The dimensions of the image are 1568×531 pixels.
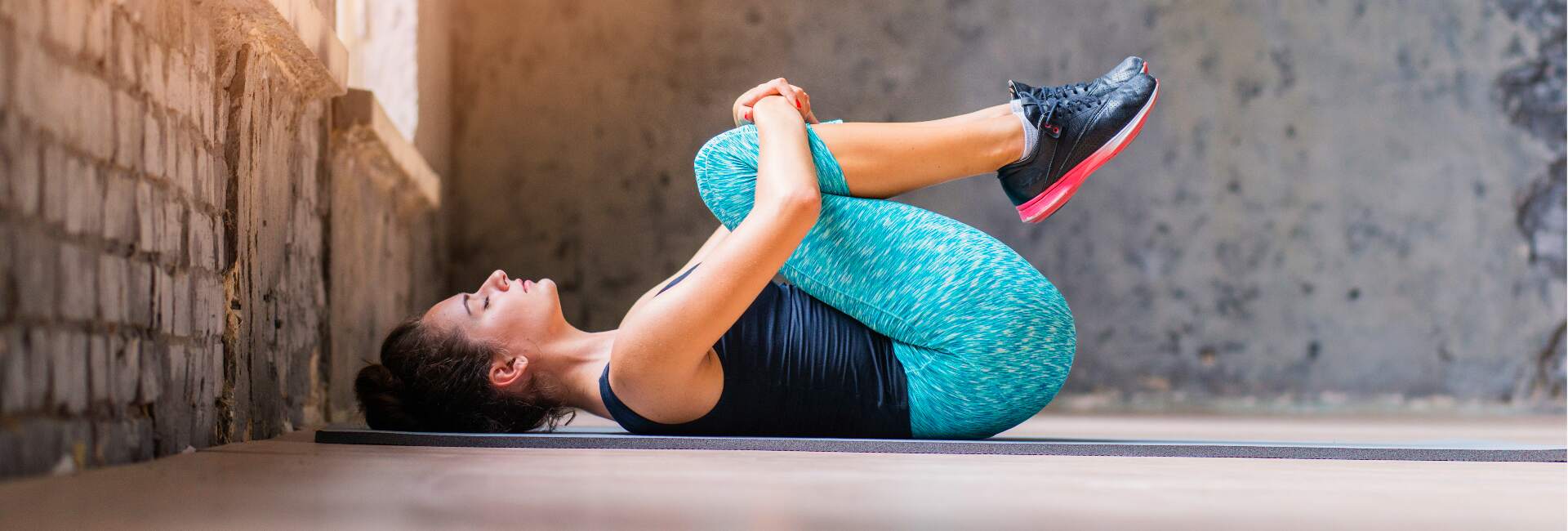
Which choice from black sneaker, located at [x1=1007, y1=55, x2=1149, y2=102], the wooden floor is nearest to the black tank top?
the wooden floor

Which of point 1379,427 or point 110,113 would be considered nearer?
point 110,113

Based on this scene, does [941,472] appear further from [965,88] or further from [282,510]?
[965,88]

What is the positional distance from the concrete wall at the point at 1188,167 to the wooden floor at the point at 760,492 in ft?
8.32

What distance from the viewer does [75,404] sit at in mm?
1211

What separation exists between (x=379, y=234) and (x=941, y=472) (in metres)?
2.00

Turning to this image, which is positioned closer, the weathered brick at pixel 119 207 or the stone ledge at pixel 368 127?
the weathered brick at pixel 119 207

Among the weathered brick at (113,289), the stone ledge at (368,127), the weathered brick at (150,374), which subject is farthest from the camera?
the stone ledge at (368,127)

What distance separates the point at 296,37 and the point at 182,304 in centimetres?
51

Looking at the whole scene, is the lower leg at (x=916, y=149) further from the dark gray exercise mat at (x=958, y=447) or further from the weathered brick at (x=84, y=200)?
the weathered brick at (x=84, y=200)

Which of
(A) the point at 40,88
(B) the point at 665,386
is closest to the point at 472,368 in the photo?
(B) the point at 665,386

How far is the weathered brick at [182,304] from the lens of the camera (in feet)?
4.89

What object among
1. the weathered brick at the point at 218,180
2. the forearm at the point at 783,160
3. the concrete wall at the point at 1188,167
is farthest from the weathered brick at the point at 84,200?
the concrete wall at the point at 1188,167

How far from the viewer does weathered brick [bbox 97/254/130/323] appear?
127 centimetres

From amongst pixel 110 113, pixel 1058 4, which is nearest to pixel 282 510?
pixel 110 113
